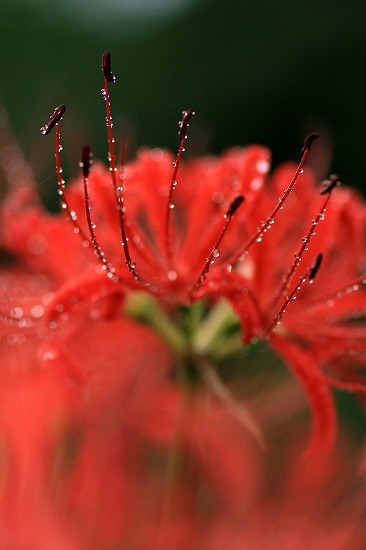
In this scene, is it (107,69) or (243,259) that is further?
(243,259)

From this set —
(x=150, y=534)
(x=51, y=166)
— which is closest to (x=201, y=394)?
(x=150, y=534)

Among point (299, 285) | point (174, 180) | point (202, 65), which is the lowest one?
point (299, 285)

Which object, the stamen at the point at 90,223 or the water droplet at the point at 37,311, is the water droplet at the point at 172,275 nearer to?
the stamen at the point at 90,223

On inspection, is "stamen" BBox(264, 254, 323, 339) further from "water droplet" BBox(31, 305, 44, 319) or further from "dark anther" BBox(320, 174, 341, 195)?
"water droplet" BBox(31, 305, 44, 319)

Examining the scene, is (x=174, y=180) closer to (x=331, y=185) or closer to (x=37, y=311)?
(x=331, y=185)

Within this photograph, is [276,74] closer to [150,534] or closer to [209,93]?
[209,93]

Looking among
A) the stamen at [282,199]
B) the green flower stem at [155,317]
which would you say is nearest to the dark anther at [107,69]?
the stamen at [282,199]

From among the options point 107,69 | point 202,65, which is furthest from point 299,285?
point 202,65

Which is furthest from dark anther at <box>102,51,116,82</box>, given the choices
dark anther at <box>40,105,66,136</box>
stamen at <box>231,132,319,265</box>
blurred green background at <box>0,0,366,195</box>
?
blurred green background at <box>0,0,366,195</box>
